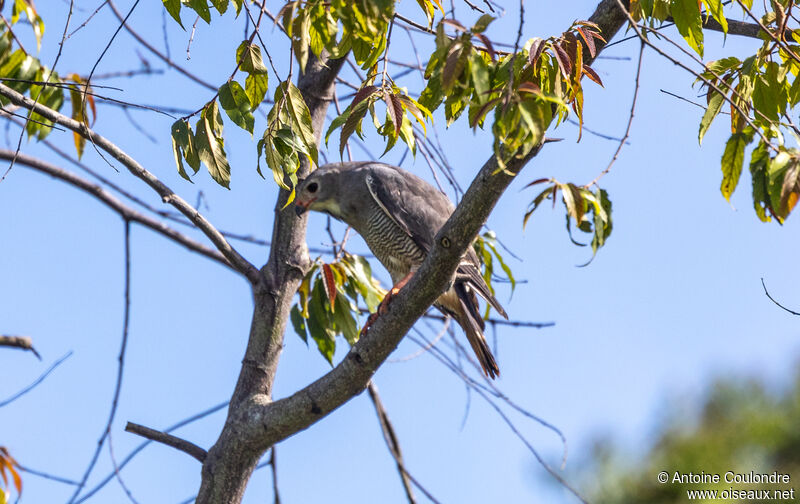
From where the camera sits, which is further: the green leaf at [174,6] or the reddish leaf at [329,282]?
the reddish leaf at [329,282]

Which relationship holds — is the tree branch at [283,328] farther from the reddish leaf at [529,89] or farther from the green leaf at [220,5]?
the green leaf at [220,5]

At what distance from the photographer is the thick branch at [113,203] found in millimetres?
3779

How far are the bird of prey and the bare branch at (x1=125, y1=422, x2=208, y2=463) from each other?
5.20ft

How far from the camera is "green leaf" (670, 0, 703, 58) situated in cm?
221

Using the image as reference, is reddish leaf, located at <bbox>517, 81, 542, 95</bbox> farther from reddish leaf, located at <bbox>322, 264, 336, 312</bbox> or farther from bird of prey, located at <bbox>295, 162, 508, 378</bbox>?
bird of prey, located at <bbox>295, 162, 508, 378</bbox>

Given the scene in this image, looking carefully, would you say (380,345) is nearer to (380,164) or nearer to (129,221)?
(129,221)

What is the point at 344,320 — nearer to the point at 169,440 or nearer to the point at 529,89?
the point at 169,440

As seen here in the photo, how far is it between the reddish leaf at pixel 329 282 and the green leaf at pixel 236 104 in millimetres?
1216

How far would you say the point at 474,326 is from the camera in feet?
14.3

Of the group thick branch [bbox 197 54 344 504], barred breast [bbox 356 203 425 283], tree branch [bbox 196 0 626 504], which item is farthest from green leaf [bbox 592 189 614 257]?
barred breast [bbox 356 203 425 283]

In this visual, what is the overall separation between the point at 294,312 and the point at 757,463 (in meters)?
2.26

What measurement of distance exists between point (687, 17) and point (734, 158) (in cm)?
47

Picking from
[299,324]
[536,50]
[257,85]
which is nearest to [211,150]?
[257,85]

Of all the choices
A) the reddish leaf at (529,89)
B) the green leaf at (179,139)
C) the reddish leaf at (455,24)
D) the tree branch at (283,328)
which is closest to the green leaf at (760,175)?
the tree branch at (283,328)
